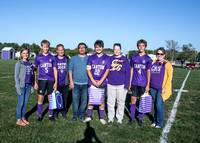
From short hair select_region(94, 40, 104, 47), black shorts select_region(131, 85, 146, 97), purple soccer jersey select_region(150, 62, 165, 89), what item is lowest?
black shorts select_region(131, 85, 146, 97)

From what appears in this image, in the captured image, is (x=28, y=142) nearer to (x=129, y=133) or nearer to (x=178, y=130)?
(x=129, y=133)

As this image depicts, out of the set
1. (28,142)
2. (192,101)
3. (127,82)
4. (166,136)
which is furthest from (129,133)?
(192,101)

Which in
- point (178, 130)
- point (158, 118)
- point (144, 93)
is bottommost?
point (178, 130)

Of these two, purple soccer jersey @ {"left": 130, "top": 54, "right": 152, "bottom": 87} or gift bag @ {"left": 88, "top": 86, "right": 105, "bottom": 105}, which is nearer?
purple soccer jersey @ {"left": 130, "top": 54, "right": 152, "bottom": 87}

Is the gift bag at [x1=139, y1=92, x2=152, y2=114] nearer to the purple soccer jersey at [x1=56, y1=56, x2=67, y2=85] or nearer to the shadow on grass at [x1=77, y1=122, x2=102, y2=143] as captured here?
the shadow on grass at [x1=77, y1=122, x2=102, y2=143]

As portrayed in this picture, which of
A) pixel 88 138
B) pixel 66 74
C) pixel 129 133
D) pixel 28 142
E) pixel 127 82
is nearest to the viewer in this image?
pixel 28 142

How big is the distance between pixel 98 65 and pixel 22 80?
71.7 inches

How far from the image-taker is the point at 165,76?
12.9 ft

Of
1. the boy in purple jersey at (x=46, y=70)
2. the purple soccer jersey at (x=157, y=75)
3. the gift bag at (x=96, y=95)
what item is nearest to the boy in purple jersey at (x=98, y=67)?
the gift bag at (x=96, y=95)

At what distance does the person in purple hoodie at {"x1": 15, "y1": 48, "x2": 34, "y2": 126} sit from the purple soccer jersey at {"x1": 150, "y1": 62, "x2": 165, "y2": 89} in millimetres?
2970

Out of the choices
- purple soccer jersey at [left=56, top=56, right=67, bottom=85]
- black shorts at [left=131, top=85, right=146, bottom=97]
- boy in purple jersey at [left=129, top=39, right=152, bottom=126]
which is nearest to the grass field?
black shorts at [left=131, top=85, right=146, bottom=97]

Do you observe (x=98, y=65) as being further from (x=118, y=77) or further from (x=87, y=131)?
(x=87, y=131)

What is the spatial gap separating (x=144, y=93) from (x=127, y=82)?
51 cm

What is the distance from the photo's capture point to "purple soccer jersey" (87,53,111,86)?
407 cm
